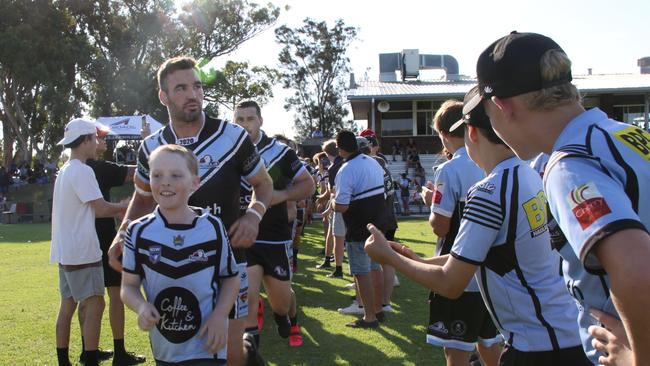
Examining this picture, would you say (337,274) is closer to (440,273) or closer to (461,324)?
(461,324)

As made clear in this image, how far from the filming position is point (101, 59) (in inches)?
1567

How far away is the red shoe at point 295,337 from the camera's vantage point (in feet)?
21.3

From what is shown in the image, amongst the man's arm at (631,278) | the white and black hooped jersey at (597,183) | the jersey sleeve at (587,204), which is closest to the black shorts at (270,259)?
the white and black hooped jersey at (597,183)

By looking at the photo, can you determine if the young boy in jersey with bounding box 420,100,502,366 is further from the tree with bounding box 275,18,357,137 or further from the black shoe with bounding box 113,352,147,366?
the tree with bounding box 275,18,357,137

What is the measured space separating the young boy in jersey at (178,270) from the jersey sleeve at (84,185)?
2277 millimetres

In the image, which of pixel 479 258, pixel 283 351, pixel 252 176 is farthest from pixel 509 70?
pixel 283 351

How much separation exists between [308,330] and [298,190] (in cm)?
230

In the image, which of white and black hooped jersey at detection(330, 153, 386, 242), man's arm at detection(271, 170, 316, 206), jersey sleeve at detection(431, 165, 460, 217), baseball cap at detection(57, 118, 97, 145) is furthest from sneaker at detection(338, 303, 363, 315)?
baseball cap at detection(57, 118, 97, 145)

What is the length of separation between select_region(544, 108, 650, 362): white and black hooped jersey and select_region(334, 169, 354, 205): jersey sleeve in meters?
5.66

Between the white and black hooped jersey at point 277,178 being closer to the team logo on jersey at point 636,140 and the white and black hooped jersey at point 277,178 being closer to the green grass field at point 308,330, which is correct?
the green grass field at point 308,330

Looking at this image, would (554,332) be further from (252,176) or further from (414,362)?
(414,362)

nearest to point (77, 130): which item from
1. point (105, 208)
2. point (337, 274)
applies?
point (105, 208)

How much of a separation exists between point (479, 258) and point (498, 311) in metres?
0.48

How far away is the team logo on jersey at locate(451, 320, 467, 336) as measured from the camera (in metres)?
4.04
